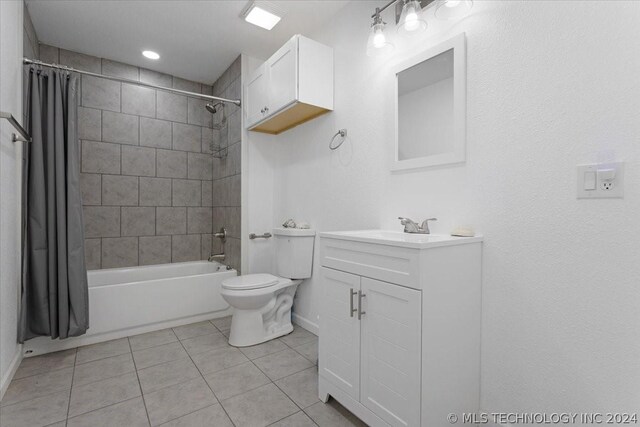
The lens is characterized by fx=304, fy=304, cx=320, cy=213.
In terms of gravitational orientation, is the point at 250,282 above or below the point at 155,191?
below

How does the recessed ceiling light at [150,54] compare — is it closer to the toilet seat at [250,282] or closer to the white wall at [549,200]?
the toilet seat at [250,282]

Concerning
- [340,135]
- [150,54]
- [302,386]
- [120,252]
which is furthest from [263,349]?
[150,54]

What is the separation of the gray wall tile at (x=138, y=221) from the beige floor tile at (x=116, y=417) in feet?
6.37

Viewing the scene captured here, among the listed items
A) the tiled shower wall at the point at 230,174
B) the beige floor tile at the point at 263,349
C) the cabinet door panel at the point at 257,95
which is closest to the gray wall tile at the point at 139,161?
the tiled shower wall at the point at 230,174

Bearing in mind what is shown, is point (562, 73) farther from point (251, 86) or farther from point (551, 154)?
point (251, 86)

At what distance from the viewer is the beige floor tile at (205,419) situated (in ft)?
4.72

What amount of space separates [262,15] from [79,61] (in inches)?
76.8

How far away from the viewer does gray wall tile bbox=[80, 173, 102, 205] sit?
9.52 ft

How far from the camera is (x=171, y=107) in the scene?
3322 millimetres

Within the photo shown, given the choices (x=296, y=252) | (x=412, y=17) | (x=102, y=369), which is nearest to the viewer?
(x=412, y=17)

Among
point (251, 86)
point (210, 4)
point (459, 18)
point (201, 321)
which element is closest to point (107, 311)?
point (201, 321)

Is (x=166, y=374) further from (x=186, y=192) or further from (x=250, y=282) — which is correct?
(x=186, y=192)

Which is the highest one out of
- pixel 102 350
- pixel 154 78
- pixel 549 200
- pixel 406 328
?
pixel 154 78

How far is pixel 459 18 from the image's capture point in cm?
148
